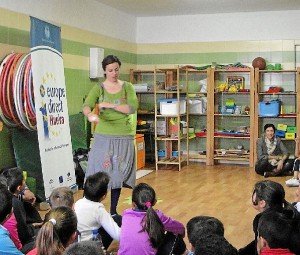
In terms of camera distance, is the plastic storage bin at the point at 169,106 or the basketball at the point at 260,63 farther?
the basketball at the point at 260,63

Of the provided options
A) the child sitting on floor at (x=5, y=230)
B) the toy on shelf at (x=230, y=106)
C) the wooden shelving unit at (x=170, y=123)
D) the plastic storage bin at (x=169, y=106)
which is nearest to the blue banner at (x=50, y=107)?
the wooden shelving unit at (x=170, y=123)

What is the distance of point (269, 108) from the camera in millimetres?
8406

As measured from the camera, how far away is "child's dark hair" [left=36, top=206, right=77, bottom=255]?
2.10 meters

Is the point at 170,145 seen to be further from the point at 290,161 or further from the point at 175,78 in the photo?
the point at 290,161

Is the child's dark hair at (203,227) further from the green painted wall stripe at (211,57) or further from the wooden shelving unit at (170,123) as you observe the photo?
the green painted wall stripe at (211,57)

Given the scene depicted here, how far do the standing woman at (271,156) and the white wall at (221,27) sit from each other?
1.91m

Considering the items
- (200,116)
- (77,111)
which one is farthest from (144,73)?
(77,111)

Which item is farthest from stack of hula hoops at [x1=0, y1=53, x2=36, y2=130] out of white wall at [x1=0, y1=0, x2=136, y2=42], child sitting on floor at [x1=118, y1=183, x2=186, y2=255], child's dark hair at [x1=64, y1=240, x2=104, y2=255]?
child's dark hair at [x1=64, y1=240, x2=104, y2=255]

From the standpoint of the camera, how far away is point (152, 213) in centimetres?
288

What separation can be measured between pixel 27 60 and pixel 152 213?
10.2 ft

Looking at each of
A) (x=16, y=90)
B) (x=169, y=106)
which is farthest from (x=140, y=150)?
(x=16, y=90)

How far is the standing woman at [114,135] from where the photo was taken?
4195mm

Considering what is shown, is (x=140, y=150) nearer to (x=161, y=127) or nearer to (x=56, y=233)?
(x=161, y=127)

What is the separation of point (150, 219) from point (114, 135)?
1.47 m
